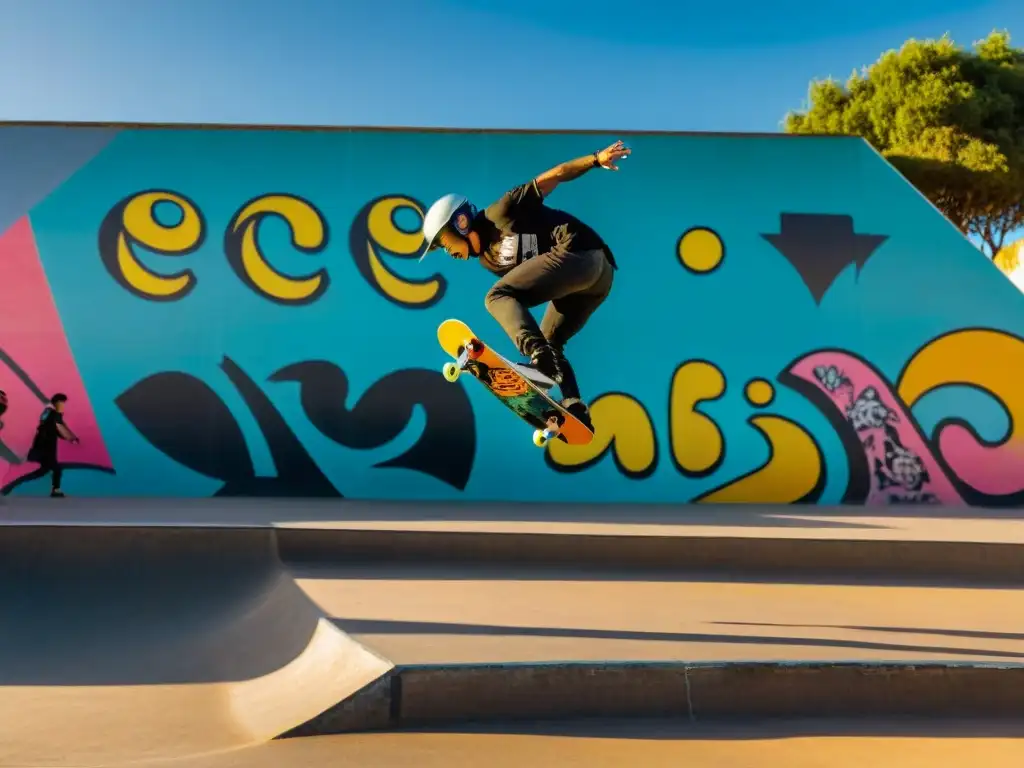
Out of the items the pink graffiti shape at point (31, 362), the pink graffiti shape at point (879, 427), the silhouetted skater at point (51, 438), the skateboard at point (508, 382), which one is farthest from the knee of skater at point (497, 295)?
the pink graffiti shape at point (31, 362)

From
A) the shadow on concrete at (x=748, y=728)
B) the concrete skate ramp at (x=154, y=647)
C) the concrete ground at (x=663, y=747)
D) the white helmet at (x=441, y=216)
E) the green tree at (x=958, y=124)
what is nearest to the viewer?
the concrete ground at (x=663, y=747)

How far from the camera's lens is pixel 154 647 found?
468cm

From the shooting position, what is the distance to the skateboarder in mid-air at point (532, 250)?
4117mm

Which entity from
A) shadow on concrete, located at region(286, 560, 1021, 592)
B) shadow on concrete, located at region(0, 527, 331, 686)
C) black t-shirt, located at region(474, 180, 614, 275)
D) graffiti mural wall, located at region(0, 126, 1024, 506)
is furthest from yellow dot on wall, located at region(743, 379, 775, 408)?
shadow on concrete, located at region(0, 527, 331, 686)

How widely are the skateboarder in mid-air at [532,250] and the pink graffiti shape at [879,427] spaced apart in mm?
6639

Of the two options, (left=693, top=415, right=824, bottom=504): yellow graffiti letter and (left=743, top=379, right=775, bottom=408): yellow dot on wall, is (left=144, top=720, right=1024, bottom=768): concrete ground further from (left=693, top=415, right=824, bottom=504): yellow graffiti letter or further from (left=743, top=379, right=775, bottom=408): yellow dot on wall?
(left=743, top=379, right=775, bottom=408): yellow dot on wall

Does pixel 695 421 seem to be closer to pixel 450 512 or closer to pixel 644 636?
pixel 450 512

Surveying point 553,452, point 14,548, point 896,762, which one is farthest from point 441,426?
point 896,762

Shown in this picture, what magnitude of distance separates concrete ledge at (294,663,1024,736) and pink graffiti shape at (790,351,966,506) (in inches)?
278

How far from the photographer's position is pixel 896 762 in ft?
9.12

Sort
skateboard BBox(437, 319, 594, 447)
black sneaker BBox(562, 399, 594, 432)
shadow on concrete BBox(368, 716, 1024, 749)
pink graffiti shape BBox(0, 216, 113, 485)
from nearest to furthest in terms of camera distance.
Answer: shadow on concrete BBox(368, 716, 1024, 749), skateboard BBox(437, 319, 594, 447), black sneaker BBox(562, 399, 594, 432), pink graffiti shape BBox(0, 216, 113, 485)

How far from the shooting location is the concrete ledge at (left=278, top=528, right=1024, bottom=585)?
5645 mm

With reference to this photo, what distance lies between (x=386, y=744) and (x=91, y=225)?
10.0 m

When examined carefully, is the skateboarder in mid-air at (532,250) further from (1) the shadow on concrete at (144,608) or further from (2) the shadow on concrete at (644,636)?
(1) the shadow on concrete at (144,608)
